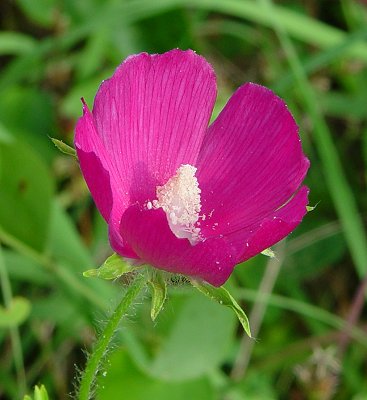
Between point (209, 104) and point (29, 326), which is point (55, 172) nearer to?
point (29, 326)

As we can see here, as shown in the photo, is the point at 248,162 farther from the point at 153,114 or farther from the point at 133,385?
the point at 133,385

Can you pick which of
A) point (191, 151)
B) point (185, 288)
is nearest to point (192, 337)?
point (185, 288)

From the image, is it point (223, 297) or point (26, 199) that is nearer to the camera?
point (223, 297)

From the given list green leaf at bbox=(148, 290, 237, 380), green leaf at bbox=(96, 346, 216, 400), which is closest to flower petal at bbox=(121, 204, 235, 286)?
green leaf at bbox=(96, 346, 216, 400)

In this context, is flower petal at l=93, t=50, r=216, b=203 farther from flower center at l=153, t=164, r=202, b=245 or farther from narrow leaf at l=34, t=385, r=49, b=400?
narrow leaf at l=34, t=385, r=49, b=400

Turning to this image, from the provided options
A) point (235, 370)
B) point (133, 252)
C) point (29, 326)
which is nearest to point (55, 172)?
point (29, 326)

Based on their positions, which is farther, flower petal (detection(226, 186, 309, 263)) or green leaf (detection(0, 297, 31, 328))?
green leaf (detection(0, 297, 31, 328))
